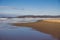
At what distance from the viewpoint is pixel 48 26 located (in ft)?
5.45

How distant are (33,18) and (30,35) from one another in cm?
19

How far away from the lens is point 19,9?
5.36 ft

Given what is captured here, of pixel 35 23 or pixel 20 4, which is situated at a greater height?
pixel 20 4

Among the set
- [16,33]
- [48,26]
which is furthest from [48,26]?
[16,33]

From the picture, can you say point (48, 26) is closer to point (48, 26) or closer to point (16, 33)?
point (48, 26)

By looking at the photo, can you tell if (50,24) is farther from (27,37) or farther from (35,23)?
(27,37)

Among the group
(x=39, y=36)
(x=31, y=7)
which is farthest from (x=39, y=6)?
(x=39, y=36)

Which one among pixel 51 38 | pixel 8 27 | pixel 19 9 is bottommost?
pixel 51 38

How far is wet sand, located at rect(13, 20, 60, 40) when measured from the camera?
1.61 m

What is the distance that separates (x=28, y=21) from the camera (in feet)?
5.39

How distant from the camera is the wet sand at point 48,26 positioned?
1.61m

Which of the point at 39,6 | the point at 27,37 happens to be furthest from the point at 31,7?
the point at 27,37

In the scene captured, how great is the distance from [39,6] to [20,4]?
0.21 m

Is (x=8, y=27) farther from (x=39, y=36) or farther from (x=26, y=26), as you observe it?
(x=39, y=36)
